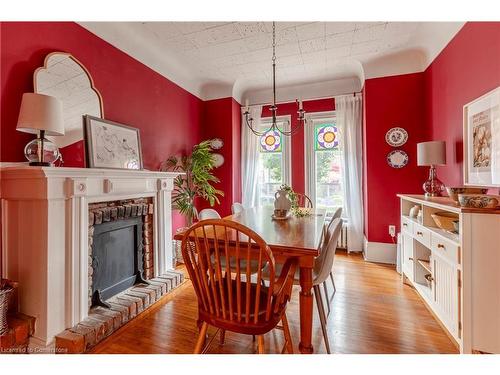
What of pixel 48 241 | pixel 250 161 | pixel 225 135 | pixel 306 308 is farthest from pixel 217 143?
pixel 306 308

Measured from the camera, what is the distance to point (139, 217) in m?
2.49

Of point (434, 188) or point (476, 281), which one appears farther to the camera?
point (434, 188)

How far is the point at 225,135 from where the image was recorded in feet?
13.7

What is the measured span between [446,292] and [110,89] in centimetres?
345

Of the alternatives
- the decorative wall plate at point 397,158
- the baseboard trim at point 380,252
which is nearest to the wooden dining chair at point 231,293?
the baseboard trim at point 380,252

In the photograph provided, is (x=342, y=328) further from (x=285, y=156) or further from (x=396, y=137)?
(x=285, y=156)

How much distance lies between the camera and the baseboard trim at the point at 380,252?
3314 mm

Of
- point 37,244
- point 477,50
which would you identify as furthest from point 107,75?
point 477,50

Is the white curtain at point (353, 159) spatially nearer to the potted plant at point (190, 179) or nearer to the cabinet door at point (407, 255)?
the cabinet door at point (407, 255)

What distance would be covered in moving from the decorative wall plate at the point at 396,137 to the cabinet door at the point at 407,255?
1338 mm

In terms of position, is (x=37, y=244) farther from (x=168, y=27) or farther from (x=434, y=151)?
(x=434, y=151)

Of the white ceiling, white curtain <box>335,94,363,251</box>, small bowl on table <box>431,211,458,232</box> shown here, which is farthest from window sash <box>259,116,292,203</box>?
small bowl on table <box>431,211,458,232</box>
